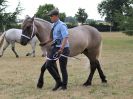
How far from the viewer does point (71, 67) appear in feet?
52.9

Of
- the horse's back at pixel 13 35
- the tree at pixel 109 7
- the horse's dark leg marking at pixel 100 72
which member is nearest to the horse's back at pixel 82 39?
the horse's dark leg marking at pixel 100 72

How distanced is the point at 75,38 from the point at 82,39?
27 cm

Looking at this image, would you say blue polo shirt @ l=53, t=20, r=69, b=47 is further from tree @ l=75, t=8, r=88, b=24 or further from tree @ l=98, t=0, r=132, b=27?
tree @ l=75, t=8, r=88, b=24

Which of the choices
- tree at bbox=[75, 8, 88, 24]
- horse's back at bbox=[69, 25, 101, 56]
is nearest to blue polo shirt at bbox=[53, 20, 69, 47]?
horse's back at bbox=[69, 25, 101, 56]

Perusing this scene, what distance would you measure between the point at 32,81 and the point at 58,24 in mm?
2770

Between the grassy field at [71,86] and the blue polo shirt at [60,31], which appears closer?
the grassy field at [71,86]

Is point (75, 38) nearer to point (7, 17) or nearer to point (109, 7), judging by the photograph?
point (7, 17)

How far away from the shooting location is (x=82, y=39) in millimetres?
11117

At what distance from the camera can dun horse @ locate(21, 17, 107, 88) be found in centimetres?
1020

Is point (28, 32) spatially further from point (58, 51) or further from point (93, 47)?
point (93, 47)

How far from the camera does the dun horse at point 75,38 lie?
10.2 metres

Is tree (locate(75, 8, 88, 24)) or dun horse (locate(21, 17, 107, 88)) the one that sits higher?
dun horse (locate(21, 17, 107, 88))

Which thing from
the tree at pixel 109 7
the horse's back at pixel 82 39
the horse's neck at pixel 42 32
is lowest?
the tree at pixel 109 7

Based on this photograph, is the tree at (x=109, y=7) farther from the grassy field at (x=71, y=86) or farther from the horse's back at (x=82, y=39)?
the horse's back at (x=82, y=39)
